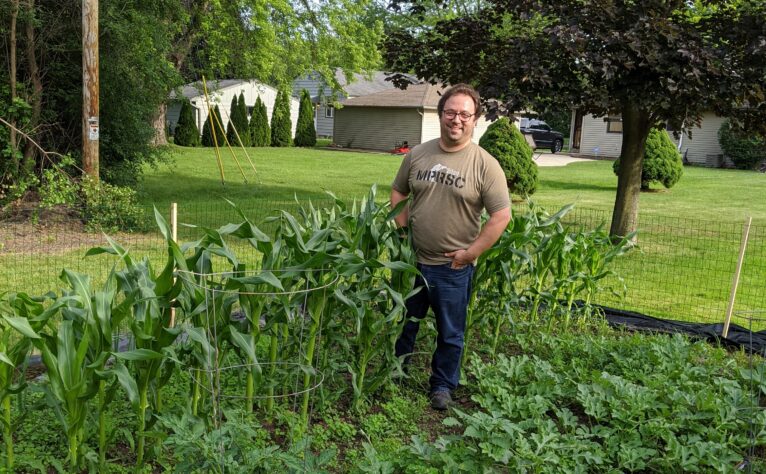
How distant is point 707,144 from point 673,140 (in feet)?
5.11

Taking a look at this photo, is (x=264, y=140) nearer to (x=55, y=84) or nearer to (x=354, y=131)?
(x=354, y=131)

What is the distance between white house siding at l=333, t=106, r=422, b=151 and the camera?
3105 centimetres

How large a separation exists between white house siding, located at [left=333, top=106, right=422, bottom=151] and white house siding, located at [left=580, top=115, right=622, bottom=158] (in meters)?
7.92

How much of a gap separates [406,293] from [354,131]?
29.7 m

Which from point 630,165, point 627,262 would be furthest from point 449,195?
point 630,165

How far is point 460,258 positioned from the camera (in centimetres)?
412

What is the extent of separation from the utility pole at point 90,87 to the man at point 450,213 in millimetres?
7219

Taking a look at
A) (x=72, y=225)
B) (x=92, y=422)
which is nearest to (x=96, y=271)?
(x=72, y=225)

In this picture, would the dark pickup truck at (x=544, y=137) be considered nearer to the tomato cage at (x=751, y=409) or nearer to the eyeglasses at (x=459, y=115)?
the tomato cage at (x=751, y=409)

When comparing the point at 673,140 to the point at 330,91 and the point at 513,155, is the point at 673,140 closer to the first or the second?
the point at 513,155

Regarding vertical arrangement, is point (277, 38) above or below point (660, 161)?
above

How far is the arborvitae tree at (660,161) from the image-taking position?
17.5 m

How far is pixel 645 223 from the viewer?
13.0 m

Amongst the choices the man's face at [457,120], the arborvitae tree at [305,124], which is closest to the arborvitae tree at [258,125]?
the arborvitae tree at [305,124]
